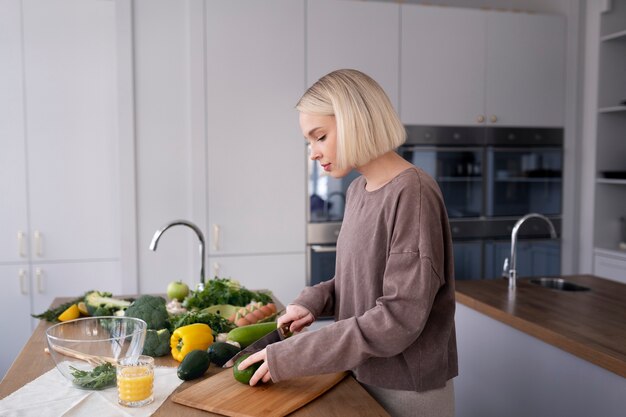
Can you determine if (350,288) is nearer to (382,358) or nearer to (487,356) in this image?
(382,358)

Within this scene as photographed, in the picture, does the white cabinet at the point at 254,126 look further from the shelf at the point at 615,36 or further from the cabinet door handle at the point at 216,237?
the shelf at the point at 615,36

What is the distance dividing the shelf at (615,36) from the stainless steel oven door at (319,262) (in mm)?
2230

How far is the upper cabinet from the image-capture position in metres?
3.83

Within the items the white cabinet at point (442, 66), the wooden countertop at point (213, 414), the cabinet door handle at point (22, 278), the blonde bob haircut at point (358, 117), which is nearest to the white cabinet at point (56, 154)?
the cabinet door handle at point (22, 278)

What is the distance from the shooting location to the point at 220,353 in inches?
61.9

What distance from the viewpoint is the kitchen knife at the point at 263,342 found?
1.48m

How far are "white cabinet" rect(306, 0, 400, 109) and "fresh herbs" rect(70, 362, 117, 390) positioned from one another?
2.53 metres

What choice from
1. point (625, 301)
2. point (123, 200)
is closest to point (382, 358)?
point (625, 301)

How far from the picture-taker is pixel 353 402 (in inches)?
54.0

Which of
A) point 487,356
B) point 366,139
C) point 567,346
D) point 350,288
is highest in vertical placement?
point 366,139

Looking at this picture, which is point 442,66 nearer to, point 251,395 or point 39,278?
point 39,278

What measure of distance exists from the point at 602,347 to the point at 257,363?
1.19 metres

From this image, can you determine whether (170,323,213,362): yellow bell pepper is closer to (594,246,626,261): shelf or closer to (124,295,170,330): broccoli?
(124,295,170,330): broccoli

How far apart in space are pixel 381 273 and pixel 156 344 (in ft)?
2.19
